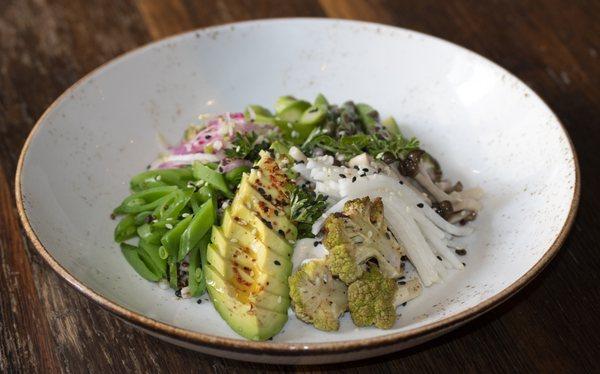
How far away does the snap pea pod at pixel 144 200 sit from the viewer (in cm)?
320

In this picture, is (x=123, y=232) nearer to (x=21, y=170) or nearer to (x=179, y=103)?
(x=21, y=170)

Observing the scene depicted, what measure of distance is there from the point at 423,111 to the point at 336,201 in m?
1.06

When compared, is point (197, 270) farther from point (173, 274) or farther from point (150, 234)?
point (150, 234)

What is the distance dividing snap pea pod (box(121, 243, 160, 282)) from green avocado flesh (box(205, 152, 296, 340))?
12.1 inches

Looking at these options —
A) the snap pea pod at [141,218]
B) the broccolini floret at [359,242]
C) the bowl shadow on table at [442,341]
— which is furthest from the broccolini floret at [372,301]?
the snap pea pod at [141,218]

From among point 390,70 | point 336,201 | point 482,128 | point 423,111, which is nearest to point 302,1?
point 390,70

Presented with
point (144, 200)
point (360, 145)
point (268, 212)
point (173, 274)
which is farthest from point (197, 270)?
point (360, 145)

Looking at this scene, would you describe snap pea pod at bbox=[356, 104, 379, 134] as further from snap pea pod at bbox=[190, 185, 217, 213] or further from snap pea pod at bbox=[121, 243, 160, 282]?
snap pea pod at bbox=[121, 243, 160, 282]

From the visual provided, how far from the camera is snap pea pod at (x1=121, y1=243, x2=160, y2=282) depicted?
3012 millimetres

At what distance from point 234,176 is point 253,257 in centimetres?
54

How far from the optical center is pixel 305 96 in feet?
13.1

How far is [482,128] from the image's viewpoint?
140 inches

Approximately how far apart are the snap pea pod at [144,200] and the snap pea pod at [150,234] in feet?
0.39

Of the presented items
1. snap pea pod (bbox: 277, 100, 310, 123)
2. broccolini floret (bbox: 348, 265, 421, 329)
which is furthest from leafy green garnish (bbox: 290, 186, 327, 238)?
snap pea pod (bbox: 277, 100, 310, 123)
